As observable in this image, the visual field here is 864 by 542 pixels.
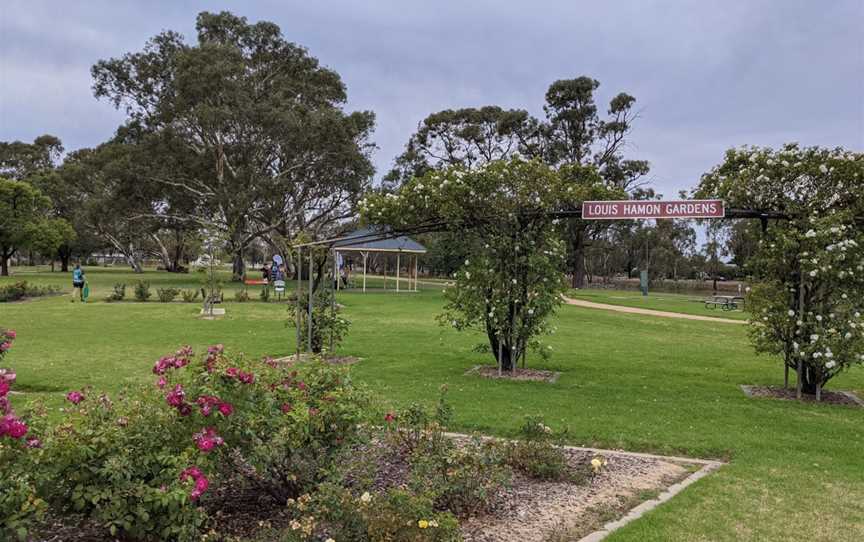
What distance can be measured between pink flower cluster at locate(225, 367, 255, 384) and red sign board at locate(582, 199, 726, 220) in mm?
6194

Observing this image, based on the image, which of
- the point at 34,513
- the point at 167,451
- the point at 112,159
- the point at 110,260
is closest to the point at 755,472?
the point at 167,451

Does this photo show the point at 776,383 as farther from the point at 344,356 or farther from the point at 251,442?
the point at 251,442

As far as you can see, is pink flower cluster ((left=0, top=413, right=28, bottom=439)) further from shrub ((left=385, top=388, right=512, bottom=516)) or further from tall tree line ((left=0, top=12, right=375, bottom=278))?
tall tree line ((left=0, top=12, right=375, bottom=278))

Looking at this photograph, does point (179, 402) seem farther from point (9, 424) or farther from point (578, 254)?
point (578, 254)

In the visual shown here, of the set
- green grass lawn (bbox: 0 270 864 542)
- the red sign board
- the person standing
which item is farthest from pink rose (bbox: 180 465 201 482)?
the person standing

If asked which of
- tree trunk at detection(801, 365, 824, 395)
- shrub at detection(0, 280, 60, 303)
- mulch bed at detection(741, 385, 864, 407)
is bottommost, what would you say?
mulch bed at detection(741, 385, 864, 407)

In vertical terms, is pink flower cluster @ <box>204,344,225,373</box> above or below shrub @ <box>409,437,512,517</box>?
above

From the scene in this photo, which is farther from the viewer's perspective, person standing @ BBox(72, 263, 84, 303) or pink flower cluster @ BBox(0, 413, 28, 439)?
person standing @ BBox(72, 263, 84, 303)

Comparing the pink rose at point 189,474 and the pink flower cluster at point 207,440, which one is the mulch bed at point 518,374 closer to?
the pink flower cluster at point 207,440

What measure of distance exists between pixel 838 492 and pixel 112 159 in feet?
138

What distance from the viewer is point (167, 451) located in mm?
3113

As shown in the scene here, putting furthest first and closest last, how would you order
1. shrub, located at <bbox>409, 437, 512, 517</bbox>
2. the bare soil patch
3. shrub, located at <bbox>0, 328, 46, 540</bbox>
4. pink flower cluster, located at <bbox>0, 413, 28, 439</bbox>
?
shrub, located at <bbox>409, 437, 512, 517</bbox> < the bare soil patch < pink flower cluster, located at <bbox>0, 413, 28, 439</bbox> < shrub, located at <bbox>0, 328, 46, 540</bbox>

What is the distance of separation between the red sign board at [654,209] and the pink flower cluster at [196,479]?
6.77 metres

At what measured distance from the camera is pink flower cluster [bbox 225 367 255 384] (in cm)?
343
